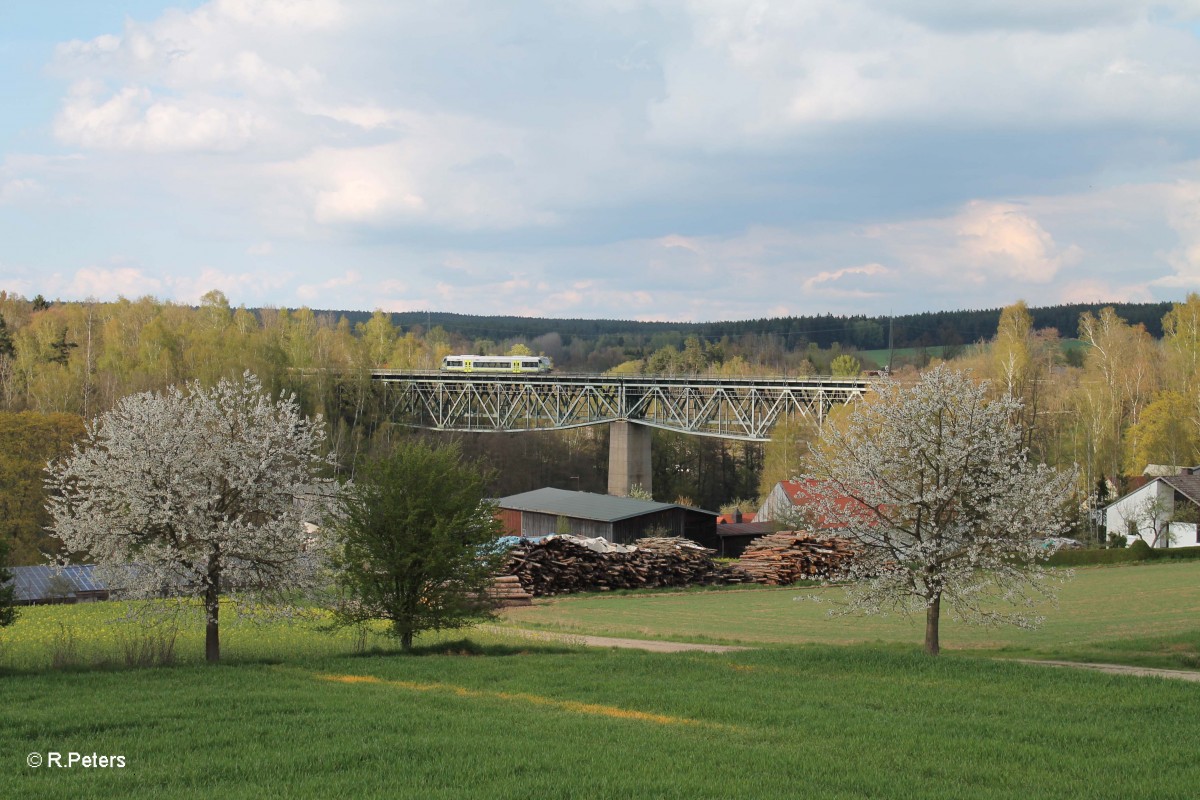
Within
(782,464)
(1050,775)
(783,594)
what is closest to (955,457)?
(1050,775)

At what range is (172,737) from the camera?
45.9ft

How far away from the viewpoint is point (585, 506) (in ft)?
221

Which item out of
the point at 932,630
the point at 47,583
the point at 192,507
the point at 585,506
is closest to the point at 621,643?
the point at 932,630

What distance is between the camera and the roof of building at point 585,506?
64.5 meters

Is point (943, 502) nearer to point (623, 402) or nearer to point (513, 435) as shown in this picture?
point (623, 402)

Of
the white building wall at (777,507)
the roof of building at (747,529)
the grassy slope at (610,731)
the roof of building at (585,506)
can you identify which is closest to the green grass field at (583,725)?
the grassy slope at (610,731)

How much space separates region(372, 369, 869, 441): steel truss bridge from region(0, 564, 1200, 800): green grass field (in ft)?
212

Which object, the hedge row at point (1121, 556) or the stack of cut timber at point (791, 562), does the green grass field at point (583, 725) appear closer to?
the stack of cut timber at point (791, 562)

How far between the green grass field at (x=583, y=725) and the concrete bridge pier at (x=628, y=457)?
256 feet

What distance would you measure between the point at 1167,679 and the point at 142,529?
1919cm

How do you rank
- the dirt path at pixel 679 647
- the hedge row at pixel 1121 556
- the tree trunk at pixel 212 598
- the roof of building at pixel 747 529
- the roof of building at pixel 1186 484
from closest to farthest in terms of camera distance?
the dirt path at pixel 679 647, the tree trunk at pixel 212 598, the hedge row at pixel 1121 556, the roof of building at pixel 1186 484, the roof of building at pixel 747 529

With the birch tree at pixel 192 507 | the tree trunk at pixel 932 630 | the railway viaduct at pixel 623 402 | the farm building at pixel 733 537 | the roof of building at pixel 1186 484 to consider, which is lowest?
the farm building at pixel 733 537

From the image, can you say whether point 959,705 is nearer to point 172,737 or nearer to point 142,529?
point 172,737

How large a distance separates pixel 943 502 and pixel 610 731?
10199 millimetres
